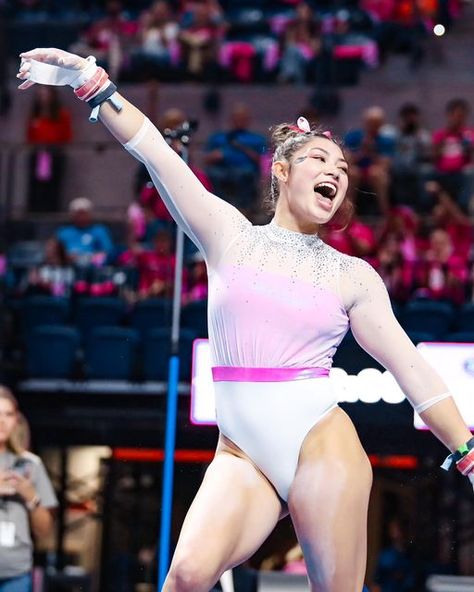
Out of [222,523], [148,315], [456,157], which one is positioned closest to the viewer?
[222,523]

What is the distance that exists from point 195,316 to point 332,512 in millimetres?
4947

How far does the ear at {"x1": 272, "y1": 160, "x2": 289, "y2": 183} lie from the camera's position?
388cm


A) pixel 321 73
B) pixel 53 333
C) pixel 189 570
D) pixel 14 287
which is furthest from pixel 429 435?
pixel 321 73

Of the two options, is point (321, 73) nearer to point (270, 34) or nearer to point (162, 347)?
point (270, 34)

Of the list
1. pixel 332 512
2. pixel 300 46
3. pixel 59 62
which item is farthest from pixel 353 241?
pixel 332 512

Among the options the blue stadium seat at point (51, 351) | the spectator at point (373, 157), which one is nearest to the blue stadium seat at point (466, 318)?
the spectator at point (373, 157)

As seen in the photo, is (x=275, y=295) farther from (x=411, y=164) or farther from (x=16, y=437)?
(x=411, y=164)

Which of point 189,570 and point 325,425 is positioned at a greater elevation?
point 325,425

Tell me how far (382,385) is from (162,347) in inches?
69.7

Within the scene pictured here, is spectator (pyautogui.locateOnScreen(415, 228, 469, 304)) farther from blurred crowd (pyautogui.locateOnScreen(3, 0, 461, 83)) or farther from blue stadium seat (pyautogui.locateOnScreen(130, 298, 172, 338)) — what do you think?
blurred crowd (pyautogui.locateOnScreen(3, 0, 461, 83))

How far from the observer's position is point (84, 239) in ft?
31.8

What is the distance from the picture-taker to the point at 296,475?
3559 mm

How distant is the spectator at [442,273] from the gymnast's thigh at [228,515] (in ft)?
16.8

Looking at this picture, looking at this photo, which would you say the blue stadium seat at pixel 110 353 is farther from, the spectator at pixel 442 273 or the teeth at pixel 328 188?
the teeth at pixel 328 188
